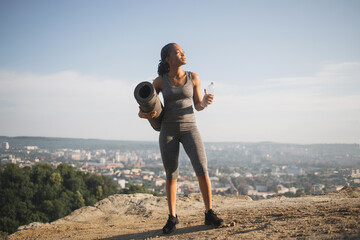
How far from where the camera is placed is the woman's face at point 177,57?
3.70m

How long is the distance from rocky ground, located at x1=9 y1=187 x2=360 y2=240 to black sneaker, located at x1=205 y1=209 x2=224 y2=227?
0.25 ft

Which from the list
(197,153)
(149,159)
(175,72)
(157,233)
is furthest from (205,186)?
(149,159)

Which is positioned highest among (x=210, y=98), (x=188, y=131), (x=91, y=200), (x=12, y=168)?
(x=210, y=98)

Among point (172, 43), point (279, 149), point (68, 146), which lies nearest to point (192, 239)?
point (172, 43)

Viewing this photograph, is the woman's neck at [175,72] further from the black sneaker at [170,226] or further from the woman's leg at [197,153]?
the black sneaker at [170,226]

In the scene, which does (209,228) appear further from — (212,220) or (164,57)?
(164,57)

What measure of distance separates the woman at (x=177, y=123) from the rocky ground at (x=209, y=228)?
41cm

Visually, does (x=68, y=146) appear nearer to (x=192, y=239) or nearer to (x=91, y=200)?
(x=91, y=200)

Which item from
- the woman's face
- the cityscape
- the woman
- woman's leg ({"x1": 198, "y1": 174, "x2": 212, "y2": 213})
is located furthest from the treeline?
the woman's face

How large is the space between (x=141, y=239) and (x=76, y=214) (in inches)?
141

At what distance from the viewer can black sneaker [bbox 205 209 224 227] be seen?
3.62m

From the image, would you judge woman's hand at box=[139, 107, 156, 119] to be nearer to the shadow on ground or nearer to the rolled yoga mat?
the rolled yoga mat

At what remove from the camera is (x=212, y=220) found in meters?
3.67

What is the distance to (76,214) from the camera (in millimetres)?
6766
